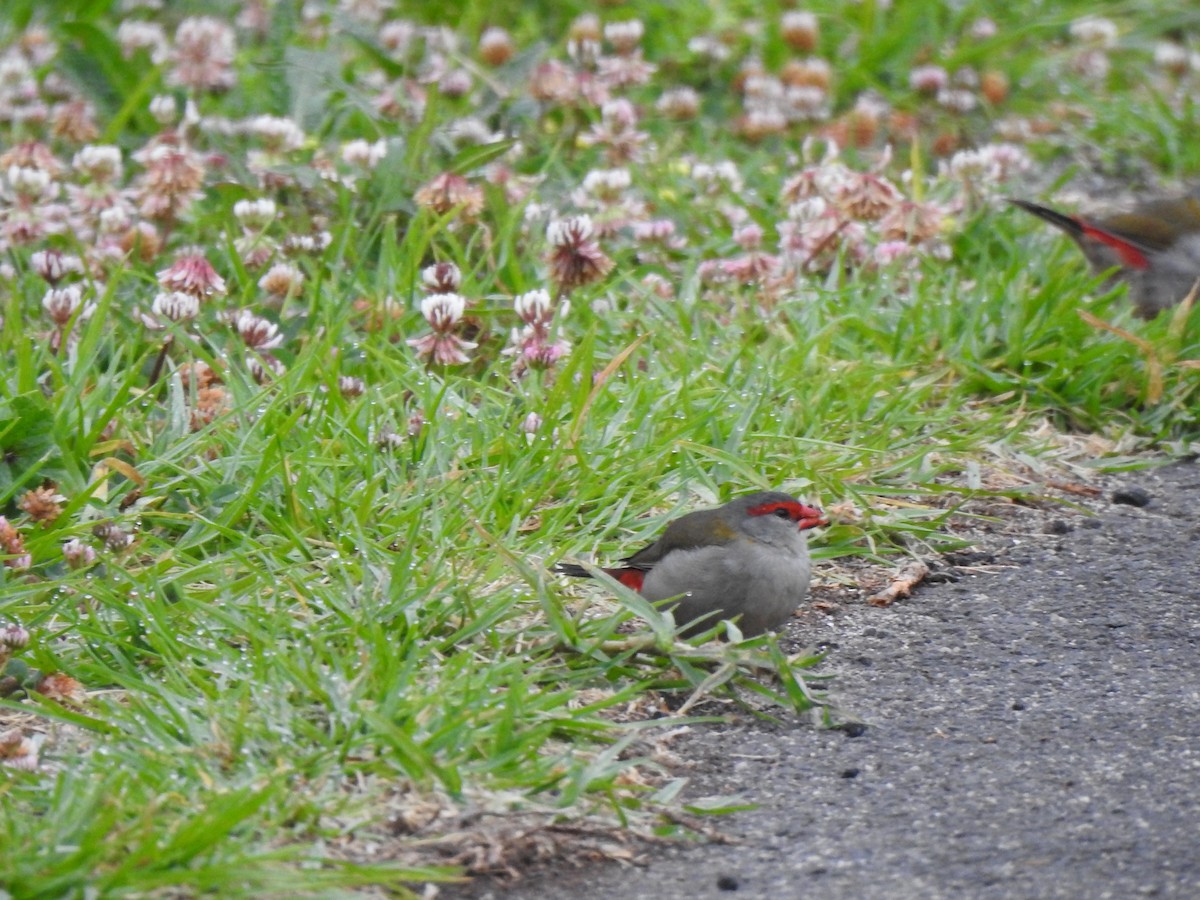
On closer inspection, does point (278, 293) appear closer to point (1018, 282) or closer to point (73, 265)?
point (73, 265)

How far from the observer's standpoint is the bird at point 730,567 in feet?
11.6

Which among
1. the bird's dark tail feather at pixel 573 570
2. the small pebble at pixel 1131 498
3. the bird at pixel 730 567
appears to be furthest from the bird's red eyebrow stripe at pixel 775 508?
the small pebble at pixel 1131 498

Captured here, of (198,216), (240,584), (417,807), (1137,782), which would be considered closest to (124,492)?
(240,584)

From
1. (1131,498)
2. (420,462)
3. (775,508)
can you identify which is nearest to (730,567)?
(775,508)

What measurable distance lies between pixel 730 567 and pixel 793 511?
27 cm

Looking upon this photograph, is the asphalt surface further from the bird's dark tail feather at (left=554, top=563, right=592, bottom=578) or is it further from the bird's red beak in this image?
the bird's dark tail feather at (left=554, top=563, right=592, bottom=578)

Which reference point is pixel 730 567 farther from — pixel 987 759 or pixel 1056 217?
pixel 1056 217

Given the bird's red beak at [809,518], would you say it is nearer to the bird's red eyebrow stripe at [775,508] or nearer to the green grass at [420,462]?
the bird's red eyebrow stripe at [775,508]

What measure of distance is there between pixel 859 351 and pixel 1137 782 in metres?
2.12

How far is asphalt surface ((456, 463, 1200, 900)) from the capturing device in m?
2.74

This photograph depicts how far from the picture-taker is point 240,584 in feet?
11.8

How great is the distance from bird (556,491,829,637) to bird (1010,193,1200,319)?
90.5 inches

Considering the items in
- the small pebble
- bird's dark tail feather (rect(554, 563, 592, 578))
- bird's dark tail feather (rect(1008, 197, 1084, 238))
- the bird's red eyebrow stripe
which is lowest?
the small pebble

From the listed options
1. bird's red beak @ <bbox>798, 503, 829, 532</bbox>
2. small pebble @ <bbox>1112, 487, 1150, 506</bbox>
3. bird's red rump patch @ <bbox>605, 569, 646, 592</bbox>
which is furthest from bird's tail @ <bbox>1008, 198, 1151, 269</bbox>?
bird's red rump patch @ <bbox>605, 569, 646, 592</bbox>
